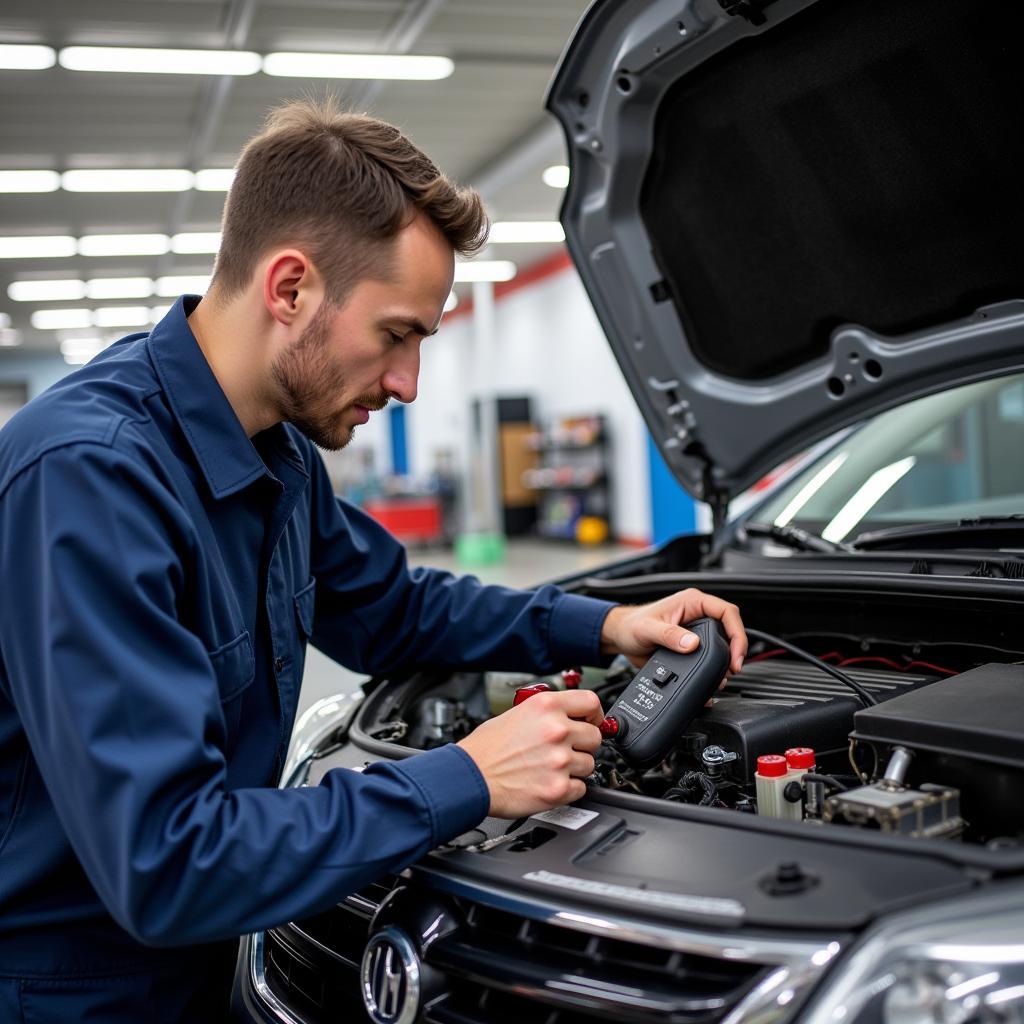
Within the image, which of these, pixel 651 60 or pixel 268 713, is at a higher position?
pixel 651 60

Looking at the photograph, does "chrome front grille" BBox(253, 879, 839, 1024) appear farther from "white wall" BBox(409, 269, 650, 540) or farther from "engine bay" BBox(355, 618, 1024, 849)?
"white wall" BBox(409, 269, 650, 540)

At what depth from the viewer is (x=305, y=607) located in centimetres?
169

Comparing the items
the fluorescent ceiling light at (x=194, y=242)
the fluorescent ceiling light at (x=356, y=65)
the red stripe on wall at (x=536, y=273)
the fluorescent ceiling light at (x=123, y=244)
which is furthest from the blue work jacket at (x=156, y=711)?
the red stripe on wall at (x=536, y=273)

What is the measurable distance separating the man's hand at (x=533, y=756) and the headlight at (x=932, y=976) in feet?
1.28

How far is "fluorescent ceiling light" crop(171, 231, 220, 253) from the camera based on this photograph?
37.1 feet

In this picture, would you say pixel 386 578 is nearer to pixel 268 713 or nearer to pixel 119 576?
pixel 268 713

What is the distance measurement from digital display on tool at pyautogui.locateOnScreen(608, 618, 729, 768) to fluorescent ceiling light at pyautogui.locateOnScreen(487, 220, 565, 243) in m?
10.4

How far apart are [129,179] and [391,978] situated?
892 centimetres

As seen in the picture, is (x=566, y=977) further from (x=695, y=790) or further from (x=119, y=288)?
(x=119, y=288)

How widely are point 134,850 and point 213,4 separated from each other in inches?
215

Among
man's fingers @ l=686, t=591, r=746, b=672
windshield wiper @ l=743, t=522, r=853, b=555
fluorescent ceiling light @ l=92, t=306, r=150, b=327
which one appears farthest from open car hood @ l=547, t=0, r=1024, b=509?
fluorescent ceiling light @ l=92, t=306, r=150, b=327

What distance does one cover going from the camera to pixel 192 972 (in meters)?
1.36

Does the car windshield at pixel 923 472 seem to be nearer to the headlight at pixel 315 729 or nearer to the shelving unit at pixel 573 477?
the headlight at pixel 315 729

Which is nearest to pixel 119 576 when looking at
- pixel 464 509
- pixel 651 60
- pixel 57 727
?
pixel 57 727
